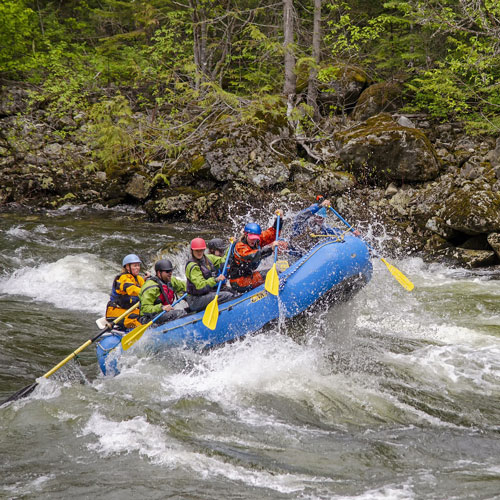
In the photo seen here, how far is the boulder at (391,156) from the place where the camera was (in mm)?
13508

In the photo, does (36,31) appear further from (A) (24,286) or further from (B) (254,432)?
(B) (254,432)

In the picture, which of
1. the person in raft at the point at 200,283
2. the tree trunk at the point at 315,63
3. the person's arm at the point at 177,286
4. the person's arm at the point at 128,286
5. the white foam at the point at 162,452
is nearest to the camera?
the white foam at the point at 162,452

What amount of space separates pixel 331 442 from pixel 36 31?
20390 mm

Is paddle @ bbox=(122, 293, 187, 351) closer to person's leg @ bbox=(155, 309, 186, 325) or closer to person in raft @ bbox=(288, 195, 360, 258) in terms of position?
person's leg @ bbox=(155, 309, 186, 325)

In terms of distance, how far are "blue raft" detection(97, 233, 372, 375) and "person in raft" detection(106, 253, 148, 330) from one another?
639 mm

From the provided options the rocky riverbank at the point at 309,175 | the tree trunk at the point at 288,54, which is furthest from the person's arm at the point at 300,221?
the tree trunk at the point at 288,54

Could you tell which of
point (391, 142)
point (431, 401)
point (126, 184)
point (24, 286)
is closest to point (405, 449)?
point (431, 401)

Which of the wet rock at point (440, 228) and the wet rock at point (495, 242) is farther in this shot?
the wet rock at point (440, 228)

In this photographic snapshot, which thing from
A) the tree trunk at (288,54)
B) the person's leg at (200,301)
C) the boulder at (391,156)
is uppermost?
the tree trunk at (288,54)

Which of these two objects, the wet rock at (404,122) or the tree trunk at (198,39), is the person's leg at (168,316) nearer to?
the wet rock at (404,122)

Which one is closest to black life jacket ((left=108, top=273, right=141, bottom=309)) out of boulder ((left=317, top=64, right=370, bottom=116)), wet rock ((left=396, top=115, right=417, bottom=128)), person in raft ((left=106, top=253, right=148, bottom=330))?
person in raft ((left=106, top=253, right=148, bottom=330))

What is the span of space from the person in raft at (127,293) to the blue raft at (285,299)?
0.64 metres

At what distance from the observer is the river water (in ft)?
14.2

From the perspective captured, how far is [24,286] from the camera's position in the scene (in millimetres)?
10852
